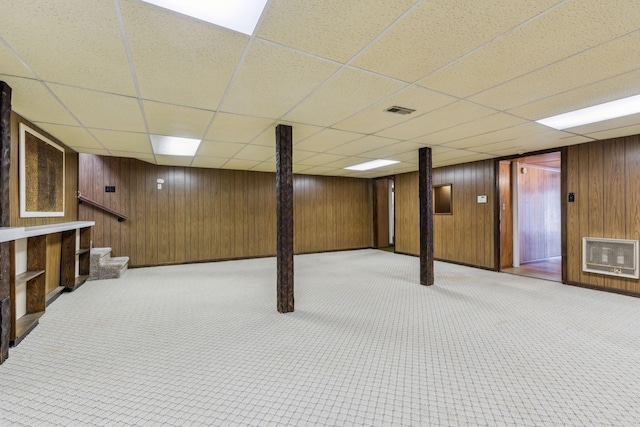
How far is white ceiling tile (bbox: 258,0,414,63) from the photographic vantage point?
5.21 ft

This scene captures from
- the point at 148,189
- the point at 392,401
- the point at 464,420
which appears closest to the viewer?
the point at 464,420

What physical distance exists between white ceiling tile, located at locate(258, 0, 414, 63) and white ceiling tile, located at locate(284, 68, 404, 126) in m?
0.40

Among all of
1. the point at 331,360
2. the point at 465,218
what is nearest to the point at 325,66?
the point at 331,360

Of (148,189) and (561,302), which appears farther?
(148,189)

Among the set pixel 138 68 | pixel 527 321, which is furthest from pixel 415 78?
pixel 527 321

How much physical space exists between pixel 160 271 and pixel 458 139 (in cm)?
626

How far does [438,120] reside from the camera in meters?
3.53

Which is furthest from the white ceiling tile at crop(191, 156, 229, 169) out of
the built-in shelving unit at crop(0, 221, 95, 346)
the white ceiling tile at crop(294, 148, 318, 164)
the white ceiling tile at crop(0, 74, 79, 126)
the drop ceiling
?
the white ceiling tile at crop(0, 74, 79, 126)

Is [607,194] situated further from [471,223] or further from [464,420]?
[464,420]

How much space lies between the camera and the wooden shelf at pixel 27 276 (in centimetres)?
292

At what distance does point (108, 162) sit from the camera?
6297 mm

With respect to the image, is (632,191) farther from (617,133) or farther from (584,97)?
(584,97)

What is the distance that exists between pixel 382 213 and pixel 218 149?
247 inches

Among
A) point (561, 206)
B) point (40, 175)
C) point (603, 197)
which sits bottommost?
point (561, 206)
